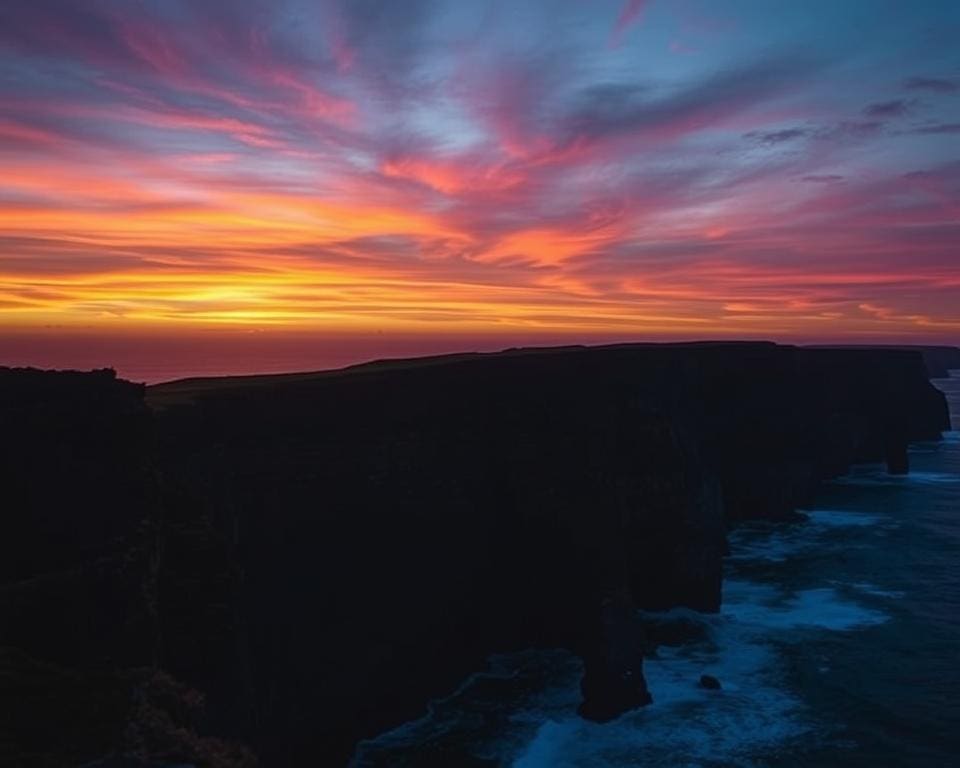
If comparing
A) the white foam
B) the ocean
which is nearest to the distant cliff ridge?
the ocean

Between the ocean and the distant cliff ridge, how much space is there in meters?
2.06

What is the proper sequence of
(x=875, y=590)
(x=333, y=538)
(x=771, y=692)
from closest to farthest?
(x=771, y=692)
(x=333, y=538)
(x=875, y=590)

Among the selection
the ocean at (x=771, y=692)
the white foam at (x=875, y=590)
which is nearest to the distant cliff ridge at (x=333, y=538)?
the ocean at (x=771, y=692)

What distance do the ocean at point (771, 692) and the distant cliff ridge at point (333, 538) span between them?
6.74ft

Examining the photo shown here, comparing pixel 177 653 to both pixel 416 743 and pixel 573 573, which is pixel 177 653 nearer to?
pixel 416 743

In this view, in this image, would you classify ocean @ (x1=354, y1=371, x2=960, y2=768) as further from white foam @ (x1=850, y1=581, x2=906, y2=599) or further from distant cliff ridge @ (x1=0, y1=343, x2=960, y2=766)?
distant cliff ridge @ (x1=0, y1=343, x2=960, y2=766)

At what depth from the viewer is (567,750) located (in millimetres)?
33250

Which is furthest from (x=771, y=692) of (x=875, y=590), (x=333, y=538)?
(x=333, y=538)

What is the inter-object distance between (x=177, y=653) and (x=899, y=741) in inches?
1134

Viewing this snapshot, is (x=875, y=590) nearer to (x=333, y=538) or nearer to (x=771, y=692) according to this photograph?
(x=771, y=692)

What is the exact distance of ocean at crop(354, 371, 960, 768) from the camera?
32.5 metres

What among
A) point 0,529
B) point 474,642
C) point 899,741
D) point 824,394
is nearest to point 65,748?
point 0,529

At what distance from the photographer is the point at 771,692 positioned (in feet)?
123

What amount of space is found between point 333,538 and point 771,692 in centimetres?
2217
